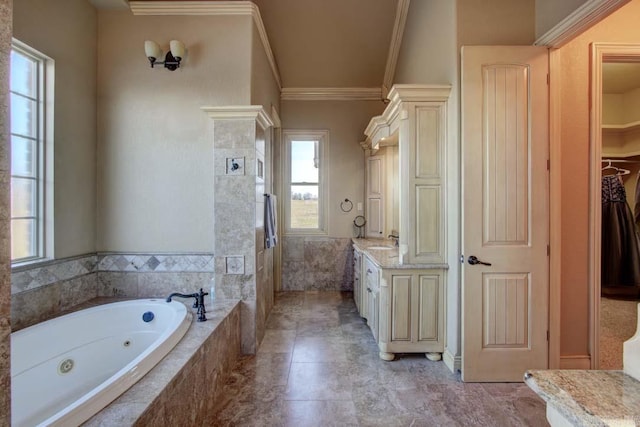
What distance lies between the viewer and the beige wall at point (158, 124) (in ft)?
9.46

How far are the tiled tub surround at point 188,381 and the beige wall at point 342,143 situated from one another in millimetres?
2497

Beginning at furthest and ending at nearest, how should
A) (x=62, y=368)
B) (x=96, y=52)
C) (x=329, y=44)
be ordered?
(x=329, y=44)
(x=96, y=52)
(x=62, y=368)

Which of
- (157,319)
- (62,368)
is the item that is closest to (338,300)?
(157,319)

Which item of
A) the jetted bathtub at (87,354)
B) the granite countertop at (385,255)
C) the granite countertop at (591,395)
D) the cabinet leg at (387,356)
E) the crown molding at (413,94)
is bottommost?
the cabinet leg at (387,356)

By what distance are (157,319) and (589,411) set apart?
267cm

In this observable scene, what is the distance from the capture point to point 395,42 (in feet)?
13.2

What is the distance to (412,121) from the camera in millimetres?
2635

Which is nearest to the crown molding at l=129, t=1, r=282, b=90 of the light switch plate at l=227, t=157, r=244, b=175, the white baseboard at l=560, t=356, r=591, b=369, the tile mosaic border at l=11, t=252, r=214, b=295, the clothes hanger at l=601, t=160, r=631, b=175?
the light switch plate at l=227, t=157, r=244, b=175

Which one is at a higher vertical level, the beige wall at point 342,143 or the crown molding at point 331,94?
the crown molding at point 331,94

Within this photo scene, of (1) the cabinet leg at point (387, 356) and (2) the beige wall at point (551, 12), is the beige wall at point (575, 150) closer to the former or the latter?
(2) the beige wall at point (551, 12)

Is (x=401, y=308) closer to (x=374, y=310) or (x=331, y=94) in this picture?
(x=374, y=310)

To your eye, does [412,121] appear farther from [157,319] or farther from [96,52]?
[96,52]

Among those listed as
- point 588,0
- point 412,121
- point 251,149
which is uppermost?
point 588,0

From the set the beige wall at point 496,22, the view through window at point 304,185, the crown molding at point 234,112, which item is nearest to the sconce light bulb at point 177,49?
the crown molding at point 234,112
